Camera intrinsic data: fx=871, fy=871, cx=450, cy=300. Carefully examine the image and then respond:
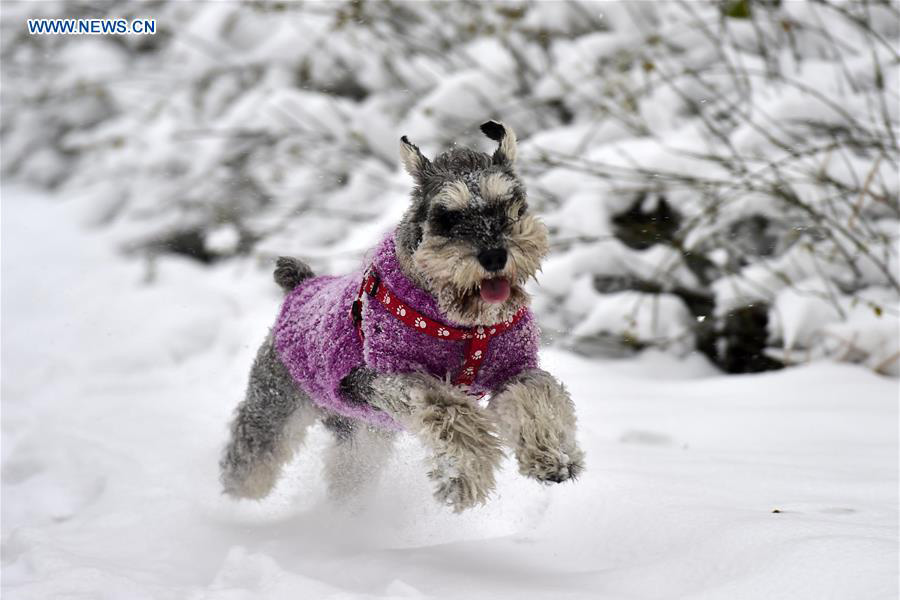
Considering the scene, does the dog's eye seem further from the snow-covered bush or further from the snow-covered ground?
the snow-covered bush

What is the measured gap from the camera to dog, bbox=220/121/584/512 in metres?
A: 2.70

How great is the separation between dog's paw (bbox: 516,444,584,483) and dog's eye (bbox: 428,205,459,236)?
2.38ft

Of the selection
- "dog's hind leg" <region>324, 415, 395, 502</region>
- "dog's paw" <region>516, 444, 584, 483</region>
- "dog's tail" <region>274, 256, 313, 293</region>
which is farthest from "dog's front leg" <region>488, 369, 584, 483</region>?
"dog's tail" <region>274, 256, 313, 293</region>

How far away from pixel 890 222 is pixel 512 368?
379cm

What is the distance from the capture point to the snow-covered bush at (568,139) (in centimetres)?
572

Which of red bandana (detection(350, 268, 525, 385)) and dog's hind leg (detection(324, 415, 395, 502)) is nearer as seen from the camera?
red bandana (detection(350, 268, 525, 385))

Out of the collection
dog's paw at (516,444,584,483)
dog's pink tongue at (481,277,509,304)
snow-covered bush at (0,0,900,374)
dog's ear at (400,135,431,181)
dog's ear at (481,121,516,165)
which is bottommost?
snow-covered bush at (0,0,900,374)

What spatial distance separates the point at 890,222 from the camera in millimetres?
5707

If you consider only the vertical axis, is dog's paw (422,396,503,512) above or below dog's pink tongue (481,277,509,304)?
below

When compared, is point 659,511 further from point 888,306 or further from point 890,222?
point 890,222

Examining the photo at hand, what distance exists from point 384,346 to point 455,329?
0.84 feet

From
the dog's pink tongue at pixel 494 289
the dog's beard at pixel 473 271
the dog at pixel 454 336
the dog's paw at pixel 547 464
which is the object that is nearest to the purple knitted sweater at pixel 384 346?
the dog at pixel 454 336

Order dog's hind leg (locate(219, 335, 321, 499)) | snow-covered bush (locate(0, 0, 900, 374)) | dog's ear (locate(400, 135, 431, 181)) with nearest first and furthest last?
dog's ear (locate(400, 135, 431, 181)) < dog's hind leg (locate(219, 335, 321, 499)) < snow-covered bush (locate(0, 0, 900, 374))

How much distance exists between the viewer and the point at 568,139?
23.8ft
